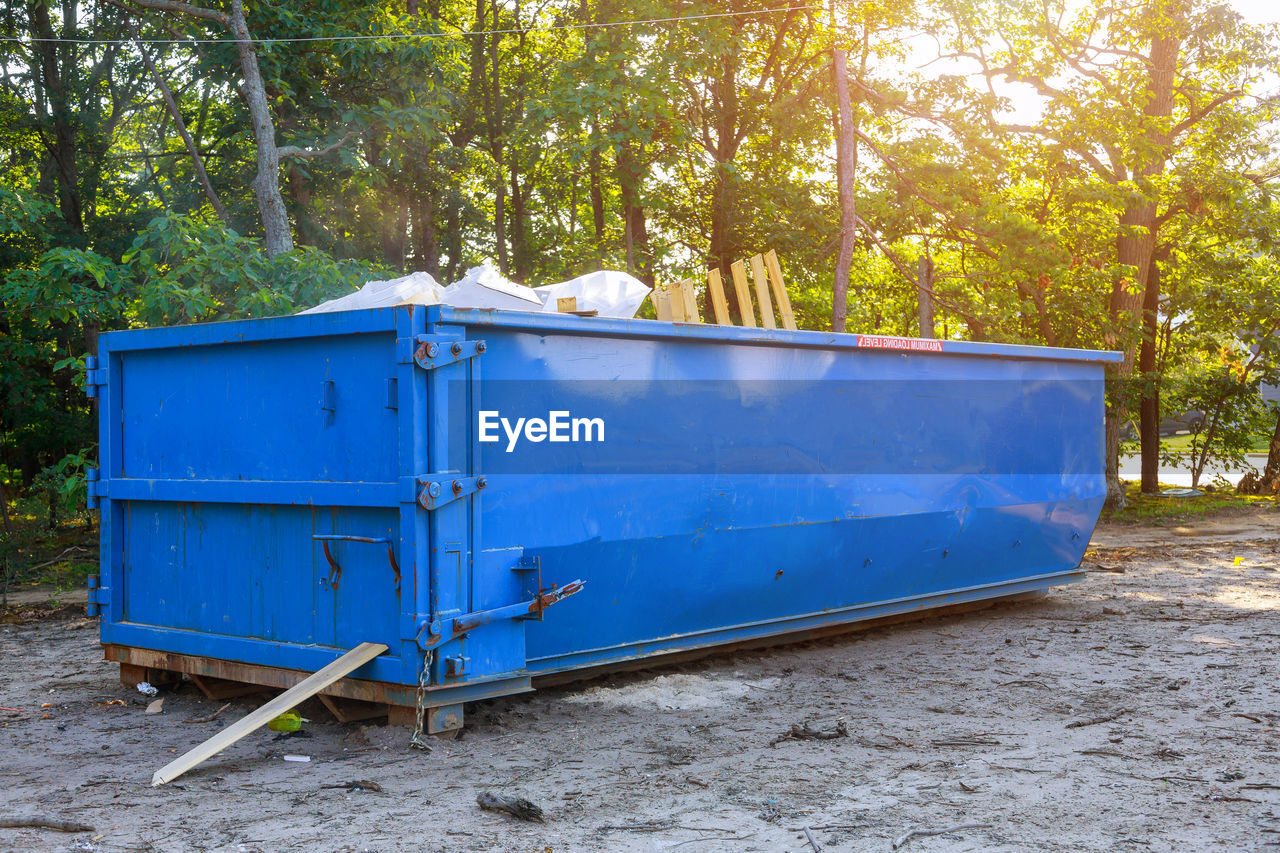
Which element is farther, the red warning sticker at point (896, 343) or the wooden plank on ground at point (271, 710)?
the red warning sticker at point (896, 343)

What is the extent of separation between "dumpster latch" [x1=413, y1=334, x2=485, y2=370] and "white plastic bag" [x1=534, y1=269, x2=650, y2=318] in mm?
1324

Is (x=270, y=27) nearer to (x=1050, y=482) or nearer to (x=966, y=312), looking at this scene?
(x=966, y=312)

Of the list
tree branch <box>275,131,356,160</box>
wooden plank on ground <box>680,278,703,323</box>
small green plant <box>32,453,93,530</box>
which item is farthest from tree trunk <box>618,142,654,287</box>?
wooden plank on ground <box>680,278,703,323</box>

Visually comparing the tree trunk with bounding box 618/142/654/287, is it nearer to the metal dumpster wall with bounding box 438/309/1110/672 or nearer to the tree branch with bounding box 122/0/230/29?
the tree branch with bounding box 122/0/230/29

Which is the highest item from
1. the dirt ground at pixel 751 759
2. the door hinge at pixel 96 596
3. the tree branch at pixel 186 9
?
the tree branch at pixel 186 9

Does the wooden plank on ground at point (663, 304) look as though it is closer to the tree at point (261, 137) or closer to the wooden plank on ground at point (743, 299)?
the wooden plank on ground at point (743, 299)

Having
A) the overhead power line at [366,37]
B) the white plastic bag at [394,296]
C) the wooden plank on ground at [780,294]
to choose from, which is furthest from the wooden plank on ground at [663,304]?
the overhead power line at [366,37]

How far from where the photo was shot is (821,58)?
1758 centimetres

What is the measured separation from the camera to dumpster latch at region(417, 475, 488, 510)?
4.75 meters

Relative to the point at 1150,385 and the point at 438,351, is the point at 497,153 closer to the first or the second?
the point at 1150,385

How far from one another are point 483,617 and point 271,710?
96 centimetres

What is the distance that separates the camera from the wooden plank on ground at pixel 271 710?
14.2ft

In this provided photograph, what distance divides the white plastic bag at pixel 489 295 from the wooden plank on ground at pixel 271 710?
190cm

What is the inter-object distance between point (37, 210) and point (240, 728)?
9.25 m
